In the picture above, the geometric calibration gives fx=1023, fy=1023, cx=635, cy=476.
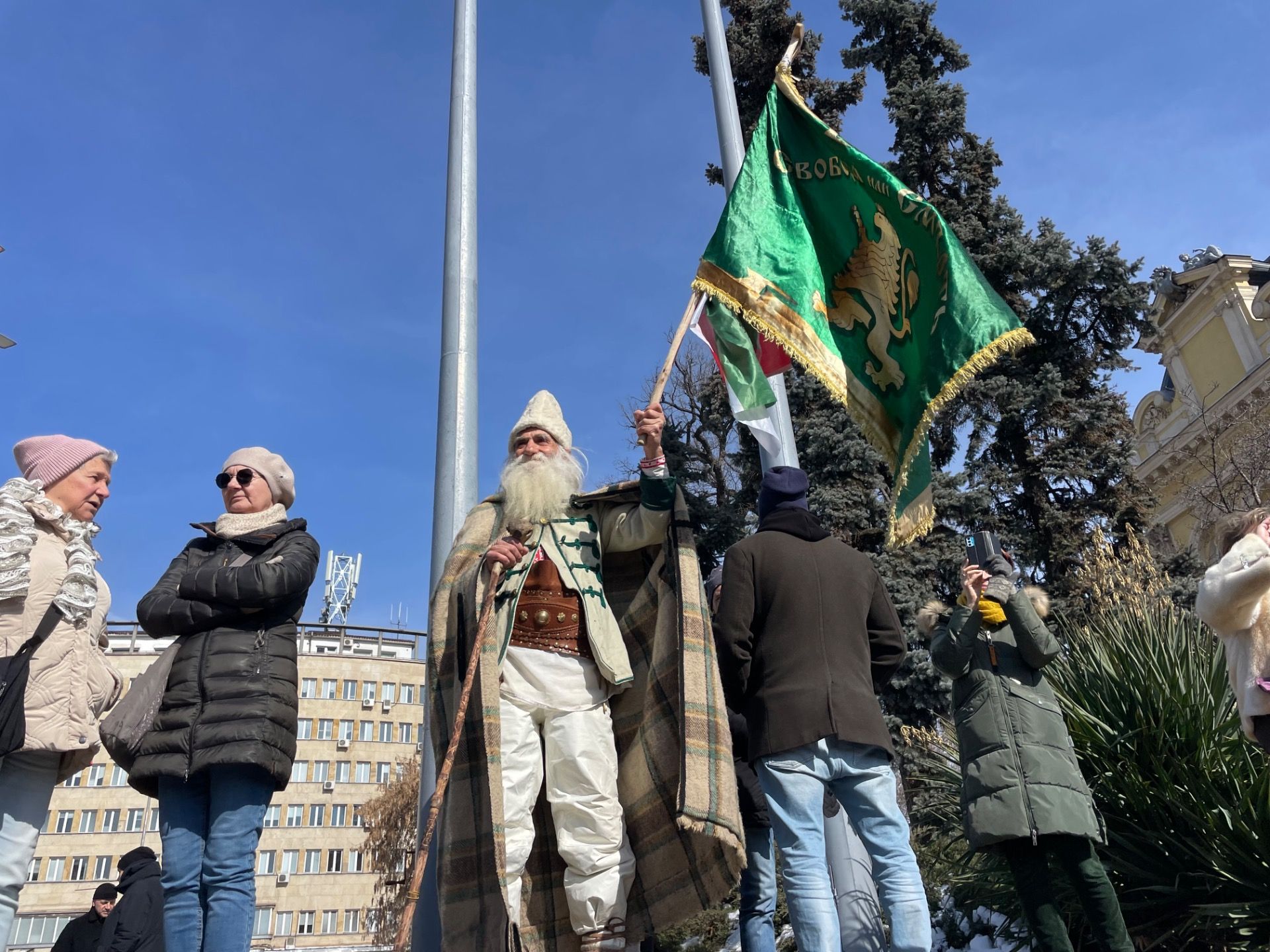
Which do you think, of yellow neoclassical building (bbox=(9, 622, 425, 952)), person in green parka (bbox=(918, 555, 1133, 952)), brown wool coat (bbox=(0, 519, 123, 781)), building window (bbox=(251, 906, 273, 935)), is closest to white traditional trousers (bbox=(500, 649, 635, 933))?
brown wool coat (bbox=(0, 519, 123, 781))

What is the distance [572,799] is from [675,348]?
1883 mm

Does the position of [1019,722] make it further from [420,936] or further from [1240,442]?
[1240,442]

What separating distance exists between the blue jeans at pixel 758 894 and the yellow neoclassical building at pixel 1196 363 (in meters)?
23.0

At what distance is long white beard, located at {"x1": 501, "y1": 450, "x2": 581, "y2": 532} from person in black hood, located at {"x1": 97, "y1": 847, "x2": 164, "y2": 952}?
155 inches

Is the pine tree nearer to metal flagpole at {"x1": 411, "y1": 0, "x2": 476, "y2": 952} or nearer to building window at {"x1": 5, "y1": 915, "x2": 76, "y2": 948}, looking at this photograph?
metal flagpole at {"x1": 411, "y1": 0, "x2": 476, "y2": 952}

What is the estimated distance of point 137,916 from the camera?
662 centimetres

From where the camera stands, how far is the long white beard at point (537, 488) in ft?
13.9

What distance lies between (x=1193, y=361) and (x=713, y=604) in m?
30.6

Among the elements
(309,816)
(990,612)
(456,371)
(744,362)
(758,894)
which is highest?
(309,816)

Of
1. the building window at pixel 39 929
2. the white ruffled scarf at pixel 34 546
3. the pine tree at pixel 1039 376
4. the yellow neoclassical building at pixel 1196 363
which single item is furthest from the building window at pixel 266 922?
the white ruffled scarf at pixel 34 546

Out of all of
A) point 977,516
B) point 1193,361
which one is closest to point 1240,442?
point 977,516

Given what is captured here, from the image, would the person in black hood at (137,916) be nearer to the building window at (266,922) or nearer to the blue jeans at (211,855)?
the blue jeans at (211,855)

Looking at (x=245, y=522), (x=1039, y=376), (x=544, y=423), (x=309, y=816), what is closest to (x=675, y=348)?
(x=544, y=423)

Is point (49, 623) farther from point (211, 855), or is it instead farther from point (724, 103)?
point (724, 103)
